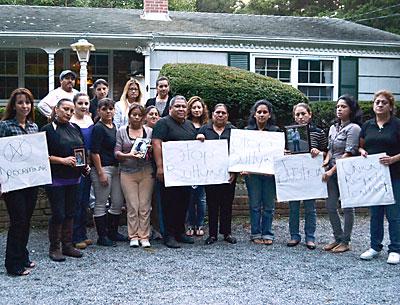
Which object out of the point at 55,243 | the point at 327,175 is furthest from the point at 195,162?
the point at 55,243

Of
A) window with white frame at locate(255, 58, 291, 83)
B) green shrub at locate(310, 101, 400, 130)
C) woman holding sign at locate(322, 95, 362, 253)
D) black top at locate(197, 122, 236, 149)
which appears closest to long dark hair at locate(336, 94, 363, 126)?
woman holding sign at locate(322, 95, 362, 253)

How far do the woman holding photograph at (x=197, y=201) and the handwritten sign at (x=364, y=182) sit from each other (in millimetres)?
1793

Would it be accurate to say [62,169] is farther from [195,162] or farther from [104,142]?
[195,162]

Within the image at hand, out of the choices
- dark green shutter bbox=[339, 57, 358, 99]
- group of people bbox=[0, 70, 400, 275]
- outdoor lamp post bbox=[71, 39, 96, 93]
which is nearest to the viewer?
group of people bbox=[0, 70, 400, 275]

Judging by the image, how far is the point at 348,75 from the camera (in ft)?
52.5

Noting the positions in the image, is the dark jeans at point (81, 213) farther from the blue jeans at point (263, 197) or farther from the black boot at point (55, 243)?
the blue jeans at point (263, 197)

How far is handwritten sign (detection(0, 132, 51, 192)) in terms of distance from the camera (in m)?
5.34

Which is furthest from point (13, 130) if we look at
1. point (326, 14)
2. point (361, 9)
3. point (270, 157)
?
point (326, 14)

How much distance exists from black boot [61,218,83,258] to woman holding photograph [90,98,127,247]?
1.64 feet

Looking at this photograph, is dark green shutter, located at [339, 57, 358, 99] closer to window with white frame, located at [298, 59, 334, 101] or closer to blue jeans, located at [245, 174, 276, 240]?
window with white frame, located at [298, 59, 334, 101]

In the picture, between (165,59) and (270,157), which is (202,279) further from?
(165,59)

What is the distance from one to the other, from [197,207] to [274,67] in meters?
9.31

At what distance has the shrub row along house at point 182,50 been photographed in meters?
14.6

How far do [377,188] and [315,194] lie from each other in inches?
29.4
